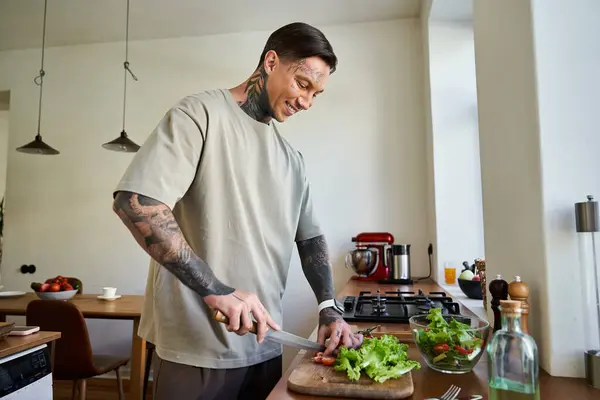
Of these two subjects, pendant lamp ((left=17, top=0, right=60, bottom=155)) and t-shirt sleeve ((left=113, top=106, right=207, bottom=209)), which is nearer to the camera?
Answer: t-shirt sleeve ((left=113, top=106, right=207, bottom=209))

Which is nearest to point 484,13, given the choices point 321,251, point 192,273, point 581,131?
point 581,131

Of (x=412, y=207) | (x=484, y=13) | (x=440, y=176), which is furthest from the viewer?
(x=412, y=207)

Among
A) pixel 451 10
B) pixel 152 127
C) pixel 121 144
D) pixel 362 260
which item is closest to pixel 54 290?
pixel 121 144

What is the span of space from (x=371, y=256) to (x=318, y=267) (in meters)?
1.33

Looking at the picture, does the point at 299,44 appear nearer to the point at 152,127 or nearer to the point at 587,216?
the point at 587,216

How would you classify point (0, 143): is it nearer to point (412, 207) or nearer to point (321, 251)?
point (412, 207)

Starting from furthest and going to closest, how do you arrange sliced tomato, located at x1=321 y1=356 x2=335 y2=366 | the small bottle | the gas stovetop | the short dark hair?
the gas stovetop → the short dark hair → sliced tomato, located at x1=321 y1=356 x2=335 y2=366 → the small bottle

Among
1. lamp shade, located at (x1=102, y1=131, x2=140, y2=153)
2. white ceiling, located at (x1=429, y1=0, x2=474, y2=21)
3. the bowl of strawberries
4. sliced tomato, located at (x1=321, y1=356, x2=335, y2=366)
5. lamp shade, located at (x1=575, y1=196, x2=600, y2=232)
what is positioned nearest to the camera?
lamp shade, located at (x1=575, y1=196, x2=600, y2=232)

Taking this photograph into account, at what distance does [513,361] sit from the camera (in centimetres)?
62

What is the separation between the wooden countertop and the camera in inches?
54.4

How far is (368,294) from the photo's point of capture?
6.10ft

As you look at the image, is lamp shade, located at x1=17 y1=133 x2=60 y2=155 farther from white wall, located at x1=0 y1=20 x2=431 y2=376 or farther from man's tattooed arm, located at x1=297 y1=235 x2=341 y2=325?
man's tattooed arm, located at x1=297 y1=235 x2=341 y2=325

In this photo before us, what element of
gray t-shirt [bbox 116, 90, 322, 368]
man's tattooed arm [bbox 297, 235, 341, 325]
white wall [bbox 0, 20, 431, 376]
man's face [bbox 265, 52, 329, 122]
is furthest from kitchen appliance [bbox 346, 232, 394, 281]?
man's face [bbox 265, 52, 329, 122]

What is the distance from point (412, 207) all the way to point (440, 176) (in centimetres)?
41
